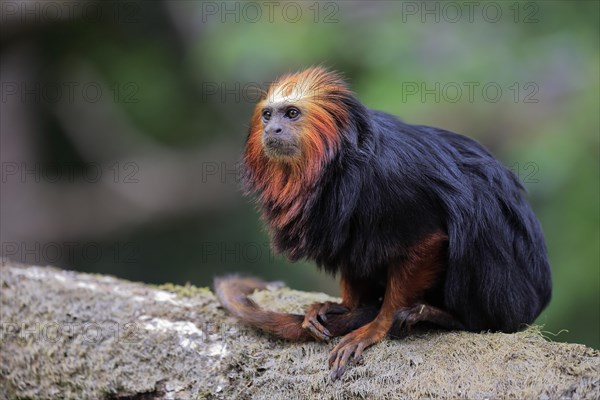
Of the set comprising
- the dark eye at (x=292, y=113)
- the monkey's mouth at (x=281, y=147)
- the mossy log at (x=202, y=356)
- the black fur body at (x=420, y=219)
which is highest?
the dark eye at (x=292, y=113)

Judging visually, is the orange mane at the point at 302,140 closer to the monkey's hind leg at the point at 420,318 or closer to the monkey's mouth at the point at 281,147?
the monkey's mouth at the point at 281,147

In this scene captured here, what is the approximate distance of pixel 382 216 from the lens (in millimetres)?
3189

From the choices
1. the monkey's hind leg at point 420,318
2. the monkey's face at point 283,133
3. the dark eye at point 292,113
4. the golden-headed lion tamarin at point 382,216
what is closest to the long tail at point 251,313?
the golden-headed lion tamarin at point 382,216

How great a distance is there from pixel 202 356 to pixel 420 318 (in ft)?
3.58

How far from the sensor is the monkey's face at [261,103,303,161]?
327 cm

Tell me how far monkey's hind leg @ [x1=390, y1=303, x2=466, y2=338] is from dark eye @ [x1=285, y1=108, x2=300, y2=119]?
1.03 m

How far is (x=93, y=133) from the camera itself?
850cm

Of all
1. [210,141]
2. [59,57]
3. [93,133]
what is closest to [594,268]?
[210,141]

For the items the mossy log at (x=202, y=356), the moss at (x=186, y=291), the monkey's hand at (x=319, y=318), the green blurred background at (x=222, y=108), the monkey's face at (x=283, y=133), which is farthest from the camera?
the green blurred background at (x=222, y=108)

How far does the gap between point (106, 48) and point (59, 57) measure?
565 millimetres

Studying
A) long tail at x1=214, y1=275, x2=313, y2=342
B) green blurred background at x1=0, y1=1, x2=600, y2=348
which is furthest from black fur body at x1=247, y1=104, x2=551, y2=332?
green blurred background at x1=0, y1=1, x2=600, y2=348

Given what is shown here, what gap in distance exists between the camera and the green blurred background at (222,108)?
18.1 ft

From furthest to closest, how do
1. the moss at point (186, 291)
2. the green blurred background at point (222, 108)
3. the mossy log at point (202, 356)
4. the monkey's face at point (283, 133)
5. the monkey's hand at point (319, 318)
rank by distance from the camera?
the green blurred background at point (222, 108) → the moss at point (186, 291) → the monkey's hand at point (319, 318) → the monkey's face at point (283, 133) → the mossy log at point (202, 356)

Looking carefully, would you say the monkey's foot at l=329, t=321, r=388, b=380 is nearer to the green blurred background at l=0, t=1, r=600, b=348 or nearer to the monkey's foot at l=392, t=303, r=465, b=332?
the monkey's foot at l=392, t=303, r=465, b=332
